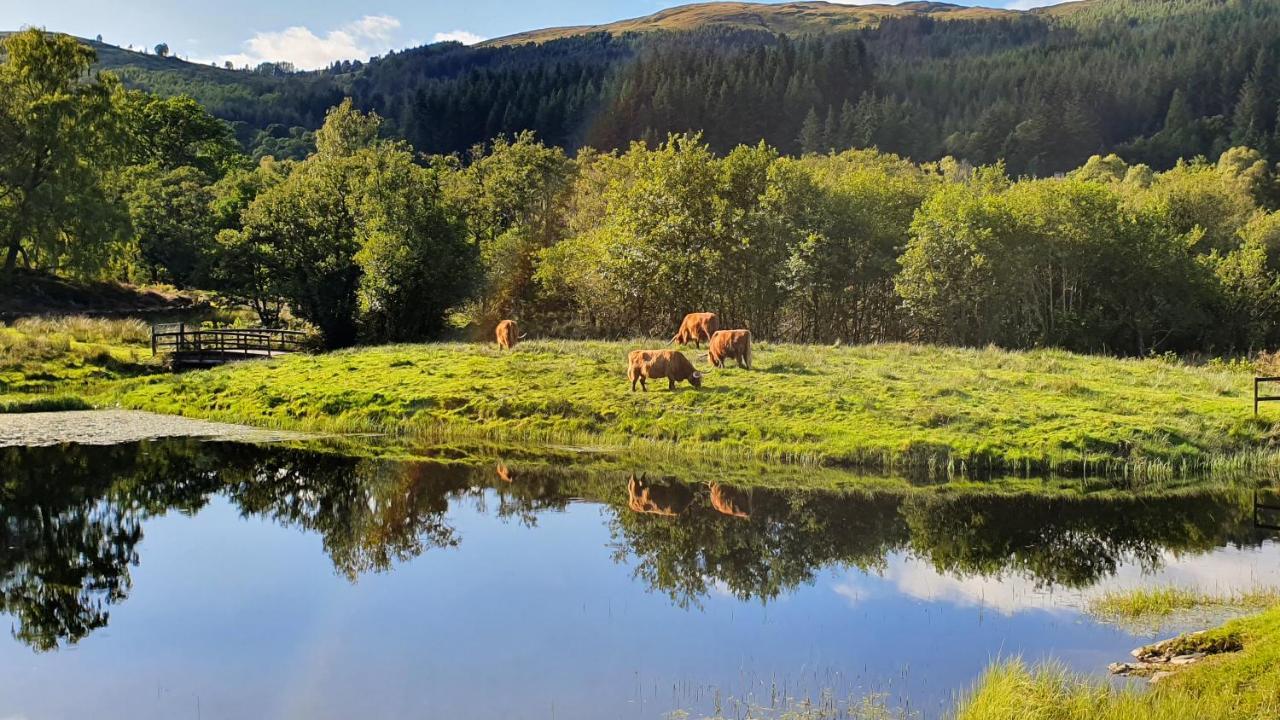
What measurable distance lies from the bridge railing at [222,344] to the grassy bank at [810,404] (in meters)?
4.66

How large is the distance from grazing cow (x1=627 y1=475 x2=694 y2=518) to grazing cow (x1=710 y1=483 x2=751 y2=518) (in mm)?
610

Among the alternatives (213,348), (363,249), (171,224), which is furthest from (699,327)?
(171,224)

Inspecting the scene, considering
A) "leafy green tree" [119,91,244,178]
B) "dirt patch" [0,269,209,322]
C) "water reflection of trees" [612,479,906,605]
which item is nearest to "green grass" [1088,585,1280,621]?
"water reflection of trees" [612,479,906,605]

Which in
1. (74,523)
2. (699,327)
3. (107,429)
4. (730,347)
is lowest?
(107,429)

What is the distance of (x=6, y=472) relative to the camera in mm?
26000

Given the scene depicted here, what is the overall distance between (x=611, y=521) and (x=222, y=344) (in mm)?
32210

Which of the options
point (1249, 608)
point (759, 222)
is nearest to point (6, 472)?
point (1249, 608)

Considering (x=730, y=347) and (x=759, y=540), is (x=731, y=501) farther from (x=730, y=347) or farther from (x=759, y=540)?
(x=730, y=347)

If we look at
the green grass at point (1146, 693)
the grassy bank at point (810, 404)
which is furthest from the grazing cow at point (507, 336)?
the green grass at point (1146, 693)

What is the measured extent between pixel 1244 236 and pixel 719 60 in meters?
120

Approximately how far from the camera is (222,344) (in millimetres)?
47125

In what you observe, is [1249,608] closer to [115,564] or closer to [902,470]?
[902,470]

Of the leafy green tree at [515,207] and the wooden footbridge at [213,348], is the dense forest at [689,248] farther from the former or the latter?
the wooden footbridge at [213,348]

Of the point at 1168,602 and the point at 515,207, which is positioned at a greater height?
the point at 515,207
